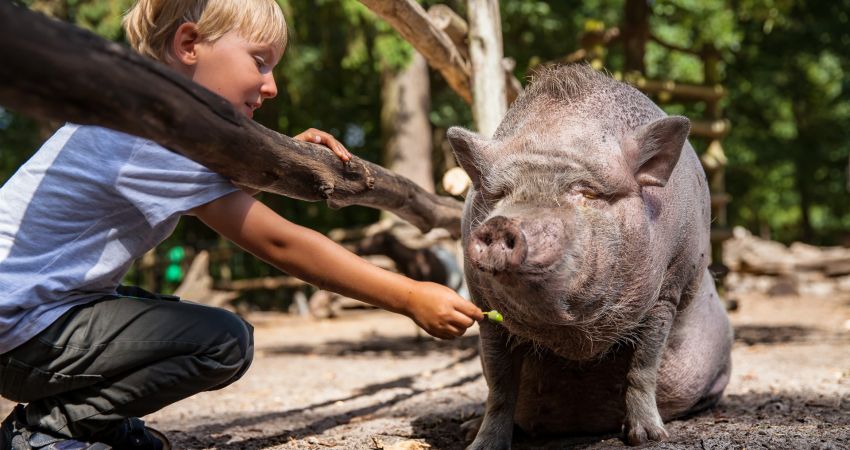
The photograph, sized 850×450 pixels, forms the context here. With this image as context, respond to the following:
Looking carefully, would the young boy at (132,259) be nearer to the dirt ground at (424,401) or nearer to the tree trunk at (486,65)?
the dirt ground at (424,401)

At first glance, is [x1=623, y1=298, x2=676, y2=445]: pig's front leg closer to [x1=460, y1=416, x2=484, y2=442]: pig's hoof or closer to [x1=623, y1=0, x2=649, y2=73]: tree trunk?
[x1=460, y1=416, x2=484, y2=442]: pig's hoof

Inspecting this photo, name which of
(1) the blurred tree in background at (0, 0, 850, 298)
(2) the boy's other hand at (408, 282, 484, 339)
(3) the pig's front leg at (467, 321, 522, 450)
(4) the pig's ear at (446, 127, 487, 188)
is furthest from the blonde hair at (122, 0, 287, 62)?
(1) the blurred tree in background at (0, 0, 850, 298)

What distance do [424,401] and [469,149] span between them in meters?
1.98

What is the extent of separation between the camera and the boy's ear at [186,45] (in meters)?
2.38

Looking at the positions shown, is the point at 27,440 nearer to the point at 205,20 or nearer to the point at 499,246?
the point at 205,20

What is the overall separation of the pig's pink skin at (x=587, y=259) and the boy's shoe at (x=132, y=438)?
1073mm

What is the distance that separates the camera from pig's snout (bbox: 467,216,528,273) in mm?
2127

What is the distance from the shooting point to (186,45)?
2396mm

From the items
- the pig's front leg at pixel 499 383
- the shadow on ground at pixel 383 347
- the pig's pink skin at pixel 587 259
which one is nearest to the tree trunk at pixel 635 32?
the shadow on ground at pixel 383 347

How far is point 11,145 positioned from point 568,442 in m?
15.7

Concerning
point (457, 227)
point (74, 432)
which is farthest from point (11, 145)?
point (74, 432)

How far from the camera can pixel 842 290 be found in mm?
12922

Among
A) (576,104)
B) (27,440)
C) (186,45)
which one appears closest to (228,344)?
(27,440)

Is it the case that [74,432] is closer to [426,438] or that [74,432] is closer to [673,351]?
[426,438]
